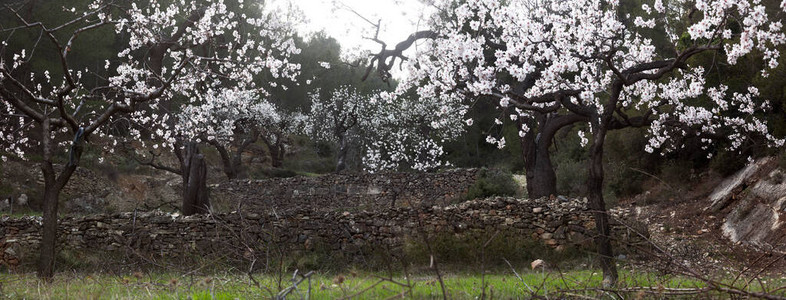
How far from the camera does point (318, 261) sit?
39.2 ft

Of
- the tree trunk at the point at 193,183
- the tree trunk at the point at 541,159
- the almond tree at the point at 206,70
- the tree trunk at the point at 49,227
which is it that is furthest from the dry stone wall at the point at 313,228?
the tree trunk at the point at 193,183

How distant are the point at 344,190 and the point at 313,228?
43.6 feet

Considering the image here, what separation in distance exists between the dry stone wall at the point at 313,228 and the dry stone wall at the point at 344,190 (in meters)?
11.1

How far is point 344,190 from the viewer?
1025 inches

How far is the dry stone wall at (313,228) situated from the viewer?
40.1 ft

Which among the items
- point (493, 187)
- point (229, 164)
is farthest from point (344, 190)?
point (493, 187)

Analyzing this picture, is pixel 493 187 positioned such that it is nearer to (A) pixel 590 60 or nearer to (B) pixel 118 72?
(A) pixel 590 60

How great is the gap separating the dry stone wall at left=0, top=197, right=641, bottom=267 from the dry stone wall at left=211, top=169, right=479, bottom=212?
11058 mm

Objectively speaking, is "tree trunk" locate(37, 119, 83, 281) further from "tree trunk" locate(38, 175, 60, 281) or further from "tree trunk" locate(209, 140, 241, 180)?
"tree trunk" locate(209, 140, 241, 180)

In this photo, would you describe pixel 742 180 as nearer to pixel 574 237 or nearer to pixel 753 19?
pixel 574 237

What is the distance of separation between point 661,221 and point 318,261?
9.21 m

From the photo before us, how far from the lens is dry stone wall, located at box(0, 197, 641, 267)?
1221cm

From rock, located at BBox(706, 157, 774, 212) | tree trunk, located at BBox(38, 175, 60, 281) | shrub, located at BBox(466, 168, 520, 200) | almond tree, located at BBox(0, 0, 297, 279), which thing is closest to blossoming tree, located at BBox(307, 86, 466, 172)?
shrub, located at BBox(466, 168, 520, 200)

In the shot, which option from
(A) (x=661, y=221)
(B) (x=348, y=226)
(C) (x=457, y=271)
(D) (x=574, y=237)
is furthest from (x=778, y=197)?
(B) (x=348, y=226)
